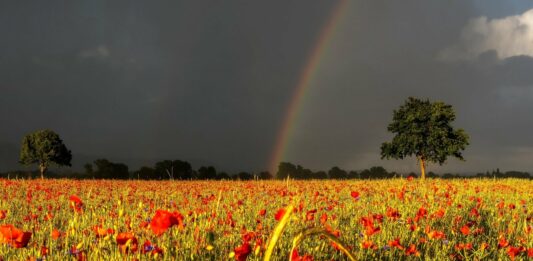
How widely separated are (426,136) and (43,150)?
1688 inches

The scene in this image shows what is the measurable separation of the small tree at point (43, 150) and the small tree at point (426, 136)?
3745cm

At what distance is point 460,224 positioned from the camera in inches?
305

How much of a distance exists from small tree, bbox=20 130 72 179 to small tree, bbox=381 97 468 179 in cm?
3745

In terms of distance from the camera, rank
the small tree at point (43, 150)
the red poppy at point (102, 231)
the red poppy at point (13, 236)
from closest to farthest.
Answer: the red poppy at point (13, 236)
the red poppy at point (102, 231)
the small tree at point (43, 150)

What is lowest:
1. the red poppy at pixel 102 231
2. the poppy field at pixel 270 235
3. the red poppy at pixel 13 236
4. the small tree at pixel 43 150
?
the poppy field at pixel 270 235

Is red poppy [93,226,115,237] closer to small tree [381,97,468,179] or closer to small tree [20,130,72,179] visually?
small tree [381,97,468,179]

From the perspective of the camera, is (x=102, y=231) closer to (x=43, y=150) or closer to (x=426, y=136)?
(x=426, y=136)

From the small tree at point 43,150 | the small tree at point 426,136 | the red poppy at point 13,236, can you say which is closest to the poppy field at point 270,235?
the red poppy at point 13,236

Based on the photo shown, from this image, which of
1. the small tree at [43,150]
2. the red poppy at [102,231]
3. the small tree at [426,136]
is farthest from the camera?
the small tree at [43,150]

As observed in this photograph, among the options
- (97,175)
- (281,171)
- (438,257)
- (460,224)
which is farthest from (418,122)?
(438,257)

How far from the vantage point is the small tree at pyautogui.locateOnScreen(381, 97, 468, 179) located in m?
43.9

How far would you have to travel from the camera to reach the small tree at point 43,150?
5056cm

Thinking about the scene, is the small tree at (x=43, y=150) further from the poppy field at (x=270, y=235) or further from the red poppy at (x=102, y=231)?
the red poppy at (x=102, y=231)

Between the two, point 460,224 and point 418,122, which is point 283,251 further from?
point 418,122
